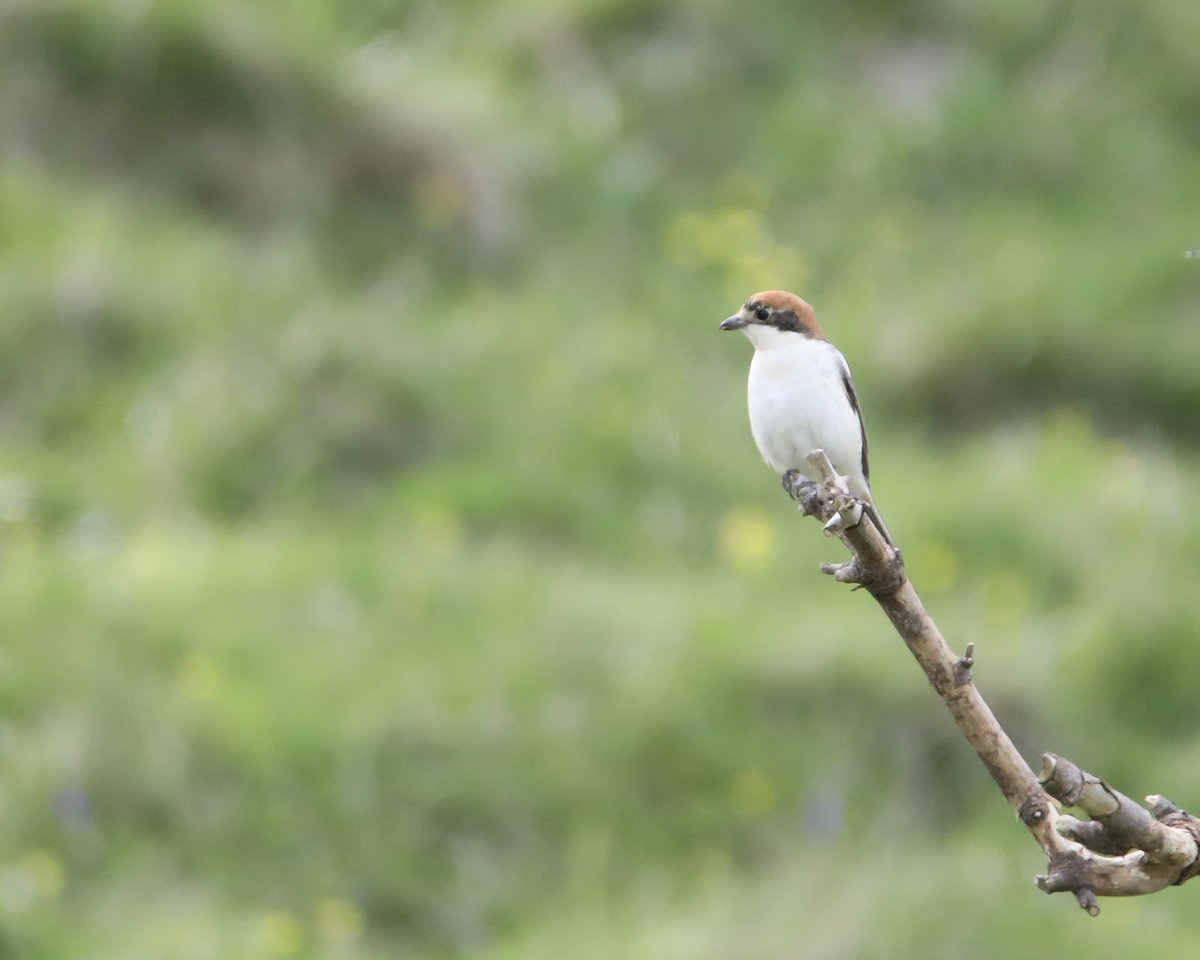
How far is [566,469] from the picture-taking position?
8195 millimetres

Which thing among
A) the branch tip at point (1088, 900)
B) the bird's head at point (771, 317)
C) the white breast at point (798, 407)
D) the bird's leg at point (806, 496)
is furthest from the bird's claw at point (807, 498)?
the bird's head at point (771, 317)

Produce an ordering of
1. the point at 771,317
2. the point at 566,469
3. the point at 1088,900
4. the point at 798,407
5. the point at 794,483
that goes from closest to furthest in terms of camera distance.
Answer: the point at 1088,900, the point at 794,483, the point at 798,407, the point at 771,317, the point at 566,469

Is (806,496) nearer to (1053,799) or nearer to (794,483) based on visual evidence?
(794,483)

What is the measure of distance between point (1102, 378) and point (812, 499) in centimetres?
547

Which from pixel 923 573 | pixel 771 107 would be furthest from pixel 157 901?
pixel 771 107

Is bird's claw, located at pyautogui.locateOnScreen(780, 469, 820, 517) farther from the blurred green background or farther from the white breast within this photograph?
the blurred green background

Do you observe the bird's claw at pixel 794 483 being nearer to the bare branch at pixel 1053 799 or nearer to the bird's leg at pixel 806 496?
the bird's leg at pixel 806 496

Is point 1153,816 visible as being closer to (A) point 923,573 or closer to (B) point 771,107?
(A) point 923,573

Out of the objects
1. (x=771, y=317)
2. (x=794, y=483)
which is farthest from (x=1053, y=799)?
(x=771, y=317)

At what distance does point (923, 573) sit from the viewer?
766 centimetres

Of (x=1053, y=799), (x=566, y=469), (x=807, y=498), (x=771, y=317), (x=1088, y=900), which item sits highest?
(x=566, y=469)

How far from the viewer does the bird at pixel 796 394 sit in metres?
5.07

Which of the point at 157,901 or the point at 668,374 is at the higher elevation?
the point at 668,374

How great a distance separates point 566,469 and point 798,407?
322 cm
